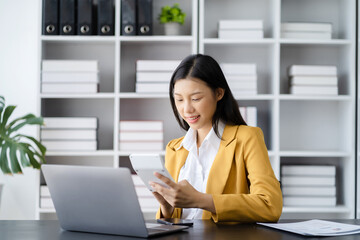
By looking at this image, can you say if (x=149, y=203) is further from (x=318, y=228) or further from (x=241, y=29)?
(x=318, y=228)

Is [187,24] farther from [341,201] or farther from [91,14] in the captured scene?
[341,201]

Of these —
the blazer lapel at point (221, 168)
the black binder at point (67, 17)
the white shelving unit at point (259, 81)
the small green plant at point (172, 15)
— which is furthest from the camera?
the white shelving unit at point (259, 81)

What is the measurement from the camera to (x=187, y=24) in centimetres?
350

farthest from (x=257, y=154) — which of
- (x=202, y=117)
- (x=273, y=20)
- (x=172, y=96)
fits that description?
(x=273, y=20)

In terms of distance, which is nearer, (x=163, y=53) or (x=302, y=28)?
(x=302, y=28)

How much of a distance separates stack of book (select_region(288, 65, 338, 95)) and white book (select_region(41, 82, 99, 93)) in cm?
138

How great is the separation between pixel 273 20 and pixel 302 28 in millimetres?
207

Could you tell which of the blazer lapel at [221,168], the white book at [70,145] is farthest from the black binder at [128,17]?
the blazer lapel at [221,168]

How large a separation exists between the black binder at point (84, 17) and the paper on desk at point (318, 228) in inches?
87.3

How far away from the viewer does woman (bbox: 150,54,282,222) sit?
1.54 metres

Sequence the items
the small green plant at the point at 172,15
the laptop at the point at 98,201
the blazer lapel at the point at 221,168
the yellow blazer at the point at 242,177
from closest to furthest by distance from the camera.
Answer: the laptop at the point at 98,201, the yellow blazer at the point at 242,177, the blazer lapel at the point at 221,168, the small green plant at the point at 172,15

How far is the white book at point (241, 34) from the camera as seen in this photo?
323cm

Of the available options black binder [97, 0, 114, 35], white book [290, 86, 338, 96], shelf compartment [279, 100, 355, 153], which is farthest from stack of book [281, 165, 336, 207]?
black binder [97, 0, 114, 35]

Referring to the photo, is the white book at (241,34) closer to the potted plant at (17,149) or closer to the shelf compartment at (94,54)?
the shelf compartment at (94,54)
